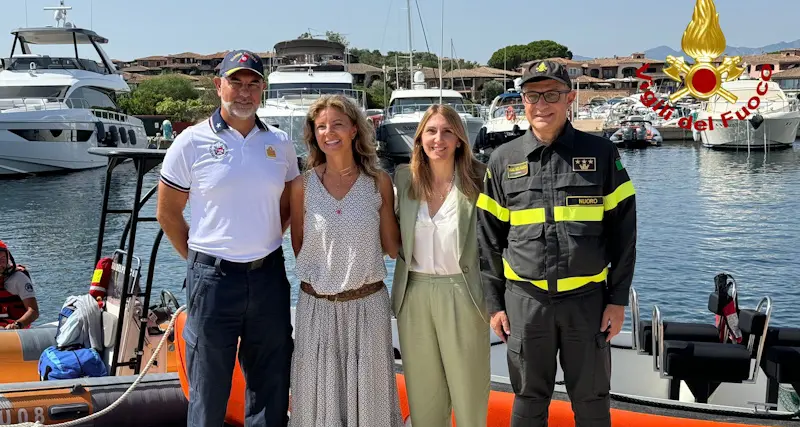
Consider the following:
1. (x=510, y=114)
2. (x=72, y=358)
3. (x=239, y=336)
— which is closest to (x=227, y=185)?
(x=239, y=336)

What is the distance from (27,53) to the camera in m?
33.3

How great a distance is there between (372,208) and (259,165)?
0.48 meters

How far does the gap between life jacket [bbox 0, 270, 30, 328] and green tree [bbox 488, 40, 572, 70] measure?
8754 centimetres

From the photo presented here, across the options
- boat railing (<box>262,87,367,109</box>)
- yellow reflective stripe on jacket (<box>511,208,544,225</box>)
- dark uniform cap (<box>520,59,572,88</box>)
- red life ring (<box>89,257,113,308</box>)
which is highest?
boat railing (<box>262,87,367,109</box>)

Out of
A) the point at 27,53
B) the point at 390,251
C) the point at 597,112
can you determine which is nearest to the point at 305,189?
the point at 390,251

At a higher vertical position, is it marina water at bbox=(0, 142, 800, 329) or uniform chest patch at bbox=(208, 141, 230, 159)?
uniform chest patch at bbox=(208, 141, 230, 159)

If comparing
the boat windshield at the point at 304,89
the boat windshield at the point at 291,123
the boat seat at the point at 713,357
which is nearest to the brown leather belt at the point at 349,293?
the boat seat at the point at 713,357

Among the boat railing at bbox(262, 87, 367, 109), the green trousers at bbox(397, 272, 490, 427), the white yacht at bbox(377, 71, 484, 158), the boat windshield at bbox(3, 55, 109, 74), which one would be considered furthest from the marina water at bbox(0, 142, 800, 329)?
the white yacht at bbox(377, 71, 484, 158)

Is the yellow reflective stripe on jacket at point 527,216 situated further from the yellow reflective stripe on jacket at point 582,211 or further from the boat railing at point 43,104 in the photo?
the boat railing at point 43,104

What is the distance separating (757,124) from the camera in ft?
121

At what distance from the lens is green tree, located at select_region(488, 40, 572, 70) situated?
3607 inches

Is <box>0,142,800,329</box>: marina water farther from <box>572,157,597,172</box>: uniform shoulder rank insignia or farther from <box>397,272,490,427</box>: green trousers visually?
<box>572,157,597,172</box>: uniform shoulder rank insignia

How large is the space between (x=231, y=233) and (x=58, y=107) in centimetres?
2958

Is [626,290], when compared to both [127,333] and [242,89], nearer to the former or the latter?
[242,89]
